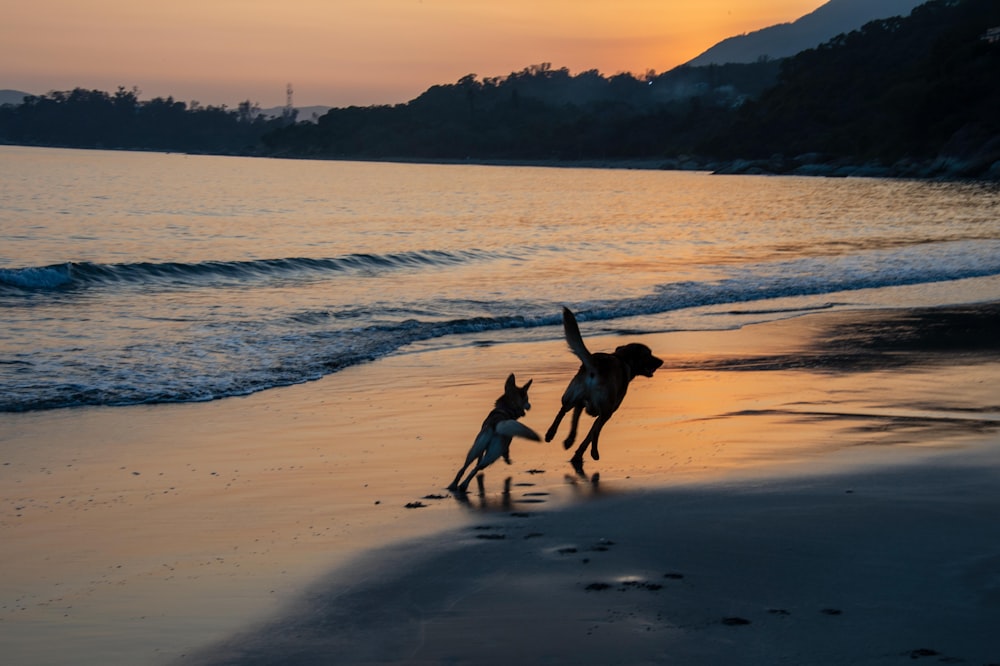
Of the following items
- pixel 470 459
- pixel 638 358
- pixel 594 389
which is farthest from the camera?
pixel 638 358

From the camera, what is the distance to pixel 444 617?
14.1 ft

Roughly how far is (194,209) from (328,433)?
36459mm

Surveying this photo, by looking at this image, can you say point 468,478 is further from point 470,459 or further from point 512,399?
point 512,399

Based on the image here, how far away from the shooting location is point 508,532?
5.51 meters

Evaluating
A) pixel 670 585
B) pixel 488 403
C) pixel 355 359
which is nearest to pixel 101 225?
pixel 355 359

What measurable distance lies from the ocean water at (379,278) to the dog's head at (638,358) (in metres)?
4.11

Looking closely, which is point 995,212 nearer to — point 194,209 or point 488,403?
point 194,209

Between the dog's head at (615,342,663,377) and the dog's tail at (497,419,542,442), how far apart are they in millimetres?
1725

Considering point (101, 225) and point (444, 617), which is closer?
point (444, 617)

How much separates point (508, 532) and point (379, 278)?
16157 millimetres

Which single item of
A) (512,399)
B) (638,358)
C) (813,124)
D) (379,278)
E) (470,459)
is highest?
(813,124)

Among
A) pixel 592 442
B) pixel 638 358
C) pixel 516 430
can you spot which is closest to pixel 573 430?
pixel 592 442

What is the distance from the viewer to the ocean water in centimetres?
1171

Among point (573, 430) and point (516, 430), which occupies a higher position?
point (516, 430)
